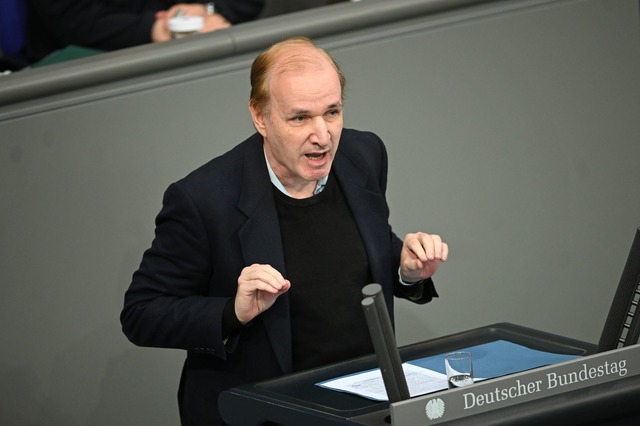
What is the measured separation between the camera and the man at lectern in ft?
8.41

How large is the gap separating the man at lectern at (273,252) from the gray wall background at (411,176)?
2.97 ft

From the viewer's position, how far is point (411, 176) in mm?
3854

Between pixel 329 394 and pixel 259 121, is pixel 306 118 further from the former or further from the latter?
pixel 329 394

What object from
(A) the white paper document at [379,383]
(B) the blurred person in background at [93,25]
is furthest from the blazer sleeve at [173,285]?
(B) the blurred person in background at [93,25]

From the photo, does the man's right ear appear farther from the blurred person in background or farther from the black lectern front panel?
the blurred person in background

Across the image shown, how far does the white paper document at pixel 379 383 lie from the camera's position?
2.27 metres

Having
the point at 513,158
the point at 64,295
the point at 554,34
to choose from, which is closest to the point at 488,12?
the point at 554,34

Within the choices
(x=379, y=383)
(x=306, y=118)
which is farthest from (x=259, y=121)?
(x=379, y=383)

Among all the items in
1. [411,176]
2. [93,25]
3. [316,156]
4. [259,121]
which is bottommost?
[316,156]

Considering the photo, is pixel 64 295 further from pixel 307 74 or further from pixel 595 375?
pixel 595 375

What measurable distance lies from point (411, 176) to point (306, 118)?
4.31 ft

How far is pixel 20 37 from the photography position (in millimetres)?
4434

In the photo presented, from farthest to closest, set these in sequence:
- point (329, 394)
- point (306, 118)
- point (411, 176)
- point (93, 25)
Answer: point (93, 25) → point (411, 176) → point (306, 118) → point (329, 394)

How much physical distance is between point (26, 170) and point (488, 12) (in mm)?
1570
